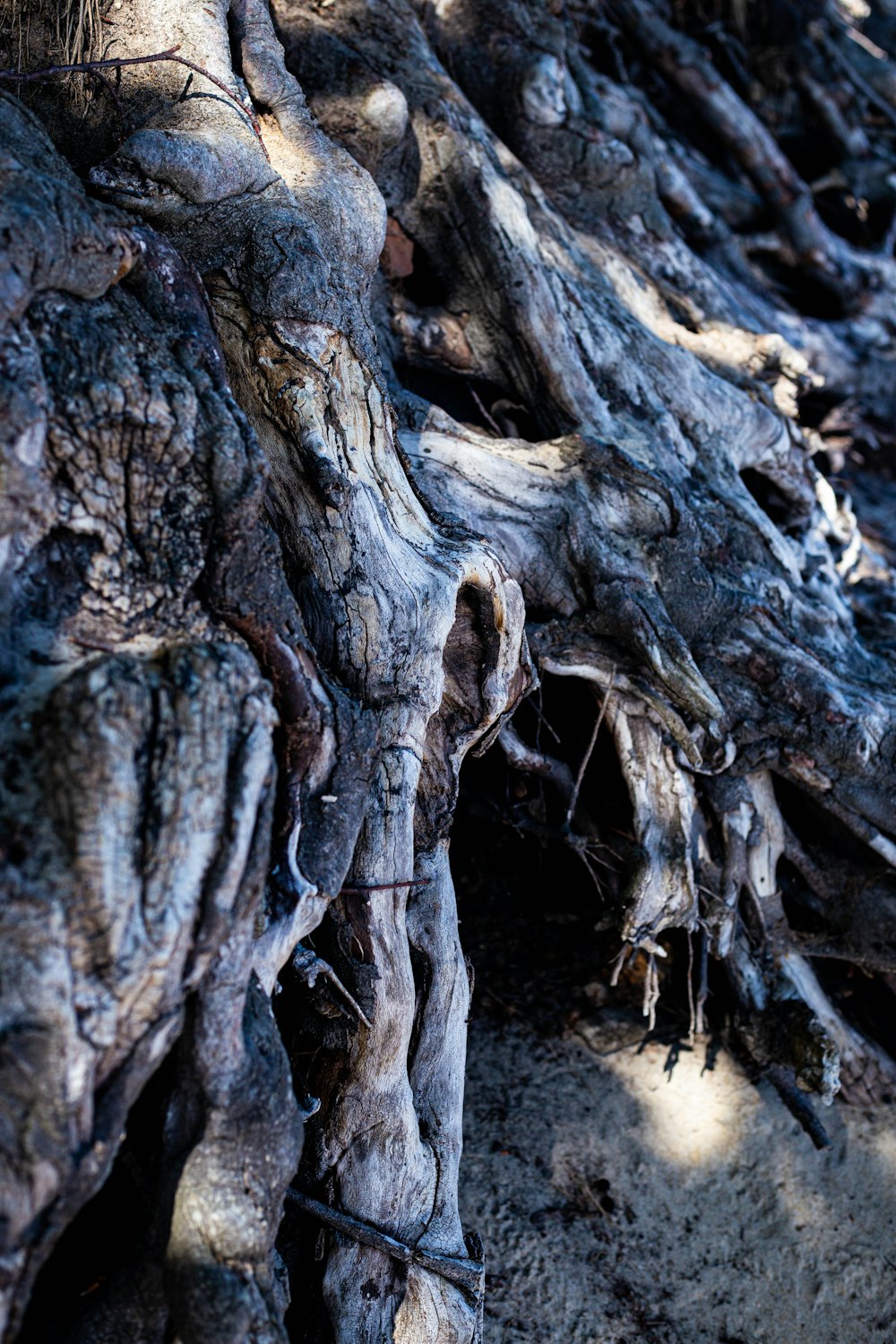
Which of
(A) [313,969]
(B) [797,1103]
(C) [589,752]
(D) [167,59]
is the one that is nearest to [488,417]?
(C) [589,752]

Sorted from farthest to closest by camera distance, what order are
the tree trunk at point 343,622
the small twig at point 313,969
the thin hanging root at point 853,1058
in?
the thin hanging root at point 853,1058 → the small twig at point 313,969 → the tree trunk at point 343,622

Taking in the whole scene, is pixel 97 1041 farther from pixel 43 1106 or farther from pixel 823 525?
pixel 823 525

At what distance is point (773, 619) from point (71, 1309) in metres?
2.68

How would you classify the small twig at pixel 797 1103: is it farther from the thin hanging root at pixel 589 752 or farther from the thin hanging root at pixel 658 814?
the thin hanging root at pixel 589 752

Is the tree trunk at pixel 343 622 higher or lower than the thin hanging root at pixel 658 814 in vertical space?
higher

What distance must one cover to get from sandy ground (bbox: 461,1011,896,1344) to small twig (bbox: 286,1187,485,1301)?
593mm

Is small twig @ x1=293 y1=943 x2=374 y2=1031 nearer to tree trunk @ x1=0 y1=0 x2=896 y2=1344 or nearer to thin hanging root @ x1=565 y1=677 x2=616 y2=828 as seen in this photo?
tree trunk @ x1=0 y1=0 x2=896 y2=1344

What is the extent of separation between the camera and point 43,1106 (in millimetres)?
1397

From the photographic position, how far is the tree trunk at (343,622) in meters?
1.56

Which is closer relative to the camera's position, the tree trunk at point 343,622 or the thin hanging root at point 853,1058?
the tree trunk at point 343,622

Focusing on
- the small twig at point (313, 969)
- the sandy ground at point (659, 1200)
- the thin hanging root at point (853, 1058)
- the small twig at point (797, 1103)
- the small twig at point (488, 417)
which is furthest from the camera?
the small twig at point (488, 417)

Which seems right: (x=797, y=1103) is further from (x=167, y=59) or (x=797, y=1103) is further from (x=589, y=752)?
(x=167, y=59)

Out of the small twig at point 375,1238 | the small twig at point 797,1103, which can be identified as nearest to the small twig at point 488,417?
the small twig at point 797,1103

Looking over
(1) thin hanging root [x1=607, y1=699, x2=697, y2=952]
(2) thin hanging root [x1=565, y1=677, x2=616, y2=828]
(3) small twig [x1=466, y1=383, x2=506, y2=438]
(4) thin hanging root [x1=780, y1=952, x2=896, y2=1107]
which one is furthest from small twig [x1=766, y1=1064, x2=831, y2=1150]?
(3) small twig [x1=466, y1=383, x2=506, y2=438]
